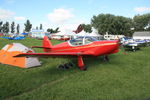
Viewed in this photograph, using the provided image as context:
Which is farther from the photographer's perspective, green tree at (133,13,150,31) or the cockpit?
green tree at (133,13,150,31)

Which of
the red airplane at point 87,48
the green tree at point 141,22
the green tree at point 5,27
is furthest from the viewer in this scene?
the green tree at point 5,27

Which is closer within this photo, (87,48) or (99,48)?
(99,48)

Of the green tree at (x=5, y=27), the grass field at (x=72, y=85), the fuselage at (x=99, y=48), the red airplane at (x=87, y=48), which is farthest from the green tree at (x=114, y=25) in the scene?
the green tree at (x=5, y=27)

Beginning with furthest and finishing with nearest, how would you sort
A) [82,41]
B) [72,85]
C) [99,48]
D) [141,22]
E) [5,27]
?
[5,27], [141,22], [82,41], [99,48], [72,85]

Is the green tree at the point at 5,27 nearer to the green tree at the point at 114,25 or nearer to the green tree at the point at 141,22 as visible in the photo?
the green tree at the point at 114,25

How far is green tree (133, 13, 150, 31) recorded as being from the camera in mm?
71312

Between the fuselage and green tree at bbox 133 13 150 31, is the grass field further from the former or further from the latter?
green tree at bbox 133 13 150 31

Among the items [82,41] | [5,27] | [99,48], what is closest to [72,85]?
[99,48]

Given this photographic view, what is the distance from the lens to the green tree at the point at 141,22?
71.3 metres

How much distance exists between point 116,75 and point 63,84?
2689 millimetres

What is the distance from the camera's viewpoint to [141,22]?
73.1 m

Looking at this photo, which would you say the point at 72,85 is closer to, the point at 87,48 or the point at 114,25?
the point at 87,48

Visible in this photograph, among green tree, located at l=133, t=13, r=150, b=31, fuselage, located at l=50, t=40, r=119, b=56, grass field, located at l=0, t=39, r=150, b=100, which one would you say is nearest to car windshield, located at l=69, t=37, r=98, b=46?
fuselage, located at l=50, t=40, r=119, b=56

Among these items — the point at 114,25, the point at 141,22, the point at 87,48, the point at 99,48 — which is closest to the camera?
the point at 99,48
